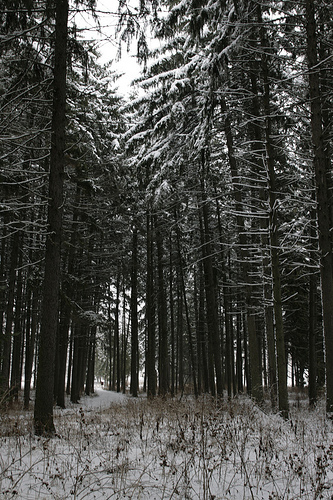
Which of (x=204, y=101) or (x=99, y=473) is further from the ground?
(x=204, y=101)

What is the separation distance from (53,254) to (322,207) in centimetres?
600

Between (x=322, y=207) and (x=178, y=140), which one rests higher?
A: (x=178, y=140)

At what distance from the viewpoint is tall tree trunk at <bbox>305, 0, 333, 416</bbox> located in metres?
7.85

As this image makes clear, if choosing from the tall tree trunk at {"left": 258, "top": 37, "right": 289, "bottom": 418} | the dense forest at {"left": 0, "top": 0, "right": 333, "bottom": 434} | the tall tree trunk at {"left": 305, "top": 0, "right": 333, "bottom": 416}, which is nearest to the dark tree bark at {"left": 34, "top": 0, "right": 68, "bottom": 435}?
the dense forest at {"left": 0, "top": 0, "right": 333, "bottom": 434}

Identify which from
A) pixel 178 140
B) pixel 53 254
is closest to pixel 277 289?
pixel 53 254

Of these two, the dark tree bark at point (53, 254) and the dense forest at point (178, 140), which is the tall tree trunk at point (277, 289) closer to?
the dense forest at point (178, 140)

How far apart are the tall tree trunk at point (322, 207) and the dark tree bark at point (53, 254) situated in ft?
17.9

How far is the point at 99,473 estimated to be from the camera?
4.25 metres

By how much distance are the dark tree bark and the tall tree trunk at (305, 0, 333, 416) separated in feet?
17.9

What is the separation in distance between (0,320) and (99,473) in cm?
1561

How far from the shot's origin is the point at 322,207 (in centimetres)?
816

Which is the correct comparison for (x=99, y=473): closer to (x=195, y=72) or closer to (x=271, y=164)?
(x=271, y=164)

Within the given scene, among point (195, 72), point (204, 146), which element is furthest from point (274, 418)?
point (195, 72)

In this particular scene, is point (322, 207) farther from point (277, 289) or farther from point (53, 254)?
point (53, 254)
